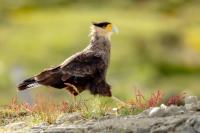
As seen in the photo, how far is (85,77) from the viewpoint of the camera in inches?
671

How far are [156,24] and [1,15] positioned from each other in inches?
451

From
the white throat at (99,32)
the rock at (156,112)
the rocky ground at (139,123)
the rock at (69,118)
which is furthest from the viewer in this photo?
the white throat at (99,32)

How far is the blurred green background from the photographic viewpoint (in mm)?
48156

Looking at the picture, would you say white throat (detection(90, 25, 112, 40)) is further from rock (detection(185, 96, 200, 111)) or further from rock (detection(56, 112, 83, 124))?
rock (detection(185, 96, 200, 111))

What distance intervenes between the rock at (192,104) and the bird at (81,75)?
2583mm

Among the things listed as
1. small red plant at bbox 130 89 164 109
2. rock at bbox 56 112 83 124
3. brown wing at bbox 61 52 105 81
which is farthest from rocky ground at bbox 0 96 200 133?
brown wing at bbox 61 52 105 81

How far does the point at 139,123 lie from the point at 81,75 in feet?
11.9

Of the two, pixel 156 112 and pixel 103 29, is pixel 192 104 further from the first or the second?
pixel 103 29

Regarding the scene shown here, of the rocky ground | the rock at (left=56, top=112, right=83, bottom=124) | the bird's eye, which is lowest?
the rocky ground

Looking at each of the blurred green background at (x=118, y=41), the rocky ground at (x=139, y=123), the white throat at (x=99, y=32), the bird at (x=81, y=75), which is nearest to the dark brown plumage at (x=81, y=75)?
the bird at (x=81, y=75)

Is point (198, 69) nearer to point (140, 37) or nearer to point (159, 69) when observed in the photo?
point (159, 69)

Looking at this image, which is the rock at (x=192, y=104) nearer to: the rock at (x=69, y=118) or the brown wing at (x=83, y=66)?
the rock at (x=69, y=118)

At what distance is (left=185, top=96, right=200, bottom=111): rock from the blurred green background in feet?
77.6

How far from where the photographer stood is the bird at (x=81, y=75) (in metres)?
16.7
